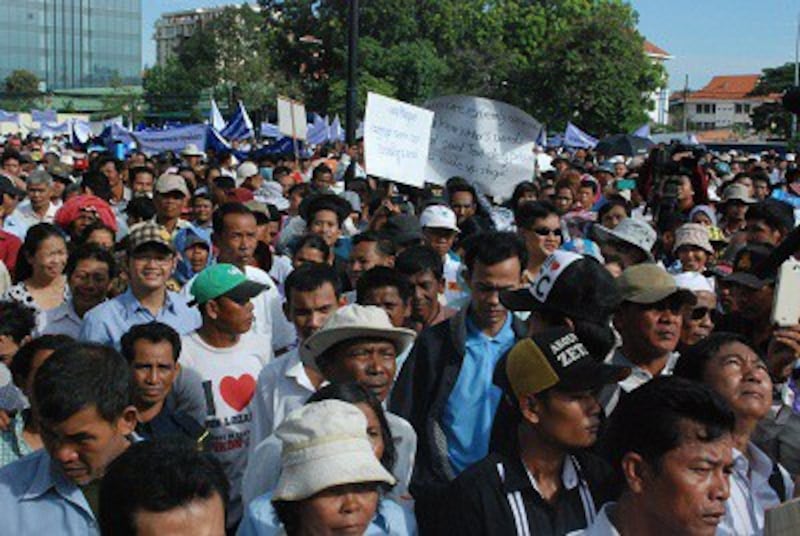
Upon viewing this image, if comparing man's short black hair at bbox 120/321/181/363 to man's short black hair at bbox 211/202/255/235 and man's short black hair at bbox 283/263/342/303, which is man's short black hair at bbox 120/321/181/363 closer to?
man's short black hair at bbox 283/263/342/303

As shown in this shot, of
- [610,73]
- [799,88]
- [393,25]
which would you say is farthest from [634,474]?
[393,25]

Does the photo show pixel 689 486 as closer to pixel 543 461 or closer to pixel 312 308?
pixel 543 461

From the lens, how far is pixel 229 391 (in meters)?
4.79

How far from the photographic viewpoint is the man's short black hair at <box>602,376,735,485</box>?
3047 millimetres

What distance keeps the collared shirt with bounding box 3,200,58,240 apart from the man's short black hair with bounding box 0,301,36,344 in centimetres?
348

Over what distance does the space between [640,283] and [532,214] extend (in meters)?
2.28

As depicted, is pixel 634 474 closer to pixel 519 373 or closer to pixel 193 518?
pixel 519 373

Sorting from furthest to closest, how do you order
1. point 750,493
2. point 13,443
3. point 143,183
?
1. point 143,183
2. point 13,443
3. point 750,493

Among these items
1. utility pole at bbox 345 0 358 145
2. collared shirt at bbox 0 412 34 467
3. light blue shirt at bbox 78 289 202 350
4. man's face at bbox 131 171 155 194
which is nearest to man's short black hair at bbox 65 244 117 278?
light blue shirt at bbox 78 289 202 350

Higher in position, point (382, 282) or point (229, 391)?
point (382, 282)

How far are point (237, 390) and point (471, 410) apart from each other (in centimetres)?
101

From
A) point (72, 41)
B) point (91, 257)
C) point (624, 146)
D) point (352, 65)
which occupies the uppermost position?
point (352, 65)

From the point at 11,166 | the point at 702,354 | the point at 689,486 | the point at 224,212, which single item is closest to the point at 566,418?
the point at 689,486

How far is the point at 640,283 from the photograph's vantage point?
14.8 ft
